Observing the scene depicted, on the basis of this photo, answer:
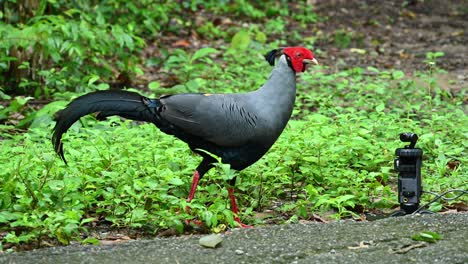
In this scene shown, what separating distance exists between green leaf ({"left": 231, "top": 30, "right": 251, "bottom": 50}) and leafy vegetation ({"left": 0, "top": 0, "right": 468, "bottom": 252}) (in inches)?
0.6

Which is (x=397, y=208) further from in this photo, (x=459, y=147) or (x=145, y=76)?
(x=145, y=76)

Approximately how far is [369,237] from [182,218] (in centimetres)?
106

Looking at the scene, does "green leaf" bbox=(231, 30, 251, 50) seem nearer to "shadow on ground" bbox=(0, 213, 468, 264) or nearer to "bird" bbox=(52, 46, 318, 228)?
"bird" bbox=(52, 46, 318, 228)

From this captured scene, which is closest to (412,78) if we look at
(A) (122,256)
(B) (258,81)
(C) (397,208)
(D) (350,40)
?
(B) (258,81)

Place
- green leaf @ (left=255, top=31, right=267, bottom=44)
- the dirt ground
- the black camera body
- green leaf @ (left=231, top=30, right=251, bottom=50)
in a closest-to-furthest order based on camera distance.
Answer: the black camera body < green leaf @ (left=231, top=30, right=251, bottom=50) < the dirt ground < green leaf @ (left=255, top=31, right=267, bottom=44)

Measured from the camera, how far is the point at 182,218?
15.6 feet

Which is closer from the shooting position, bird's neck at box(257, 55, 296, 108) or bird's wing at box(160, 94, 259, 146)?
bird's wing at box(160, 94, 259, 146)

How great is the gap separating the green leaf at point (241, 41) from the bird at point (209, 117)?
5.36 metres

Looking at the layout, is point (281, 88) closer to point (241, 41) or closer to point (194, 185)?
point (194, 185)

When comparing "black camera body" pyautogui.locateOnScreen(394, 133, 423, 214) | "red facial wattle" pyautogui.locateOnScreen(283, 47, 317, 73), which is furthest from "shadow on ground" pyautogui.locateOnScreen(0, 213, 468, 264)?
"red facial wattle" pyautogui.locateOnScreen(283, 47, 317, 73)

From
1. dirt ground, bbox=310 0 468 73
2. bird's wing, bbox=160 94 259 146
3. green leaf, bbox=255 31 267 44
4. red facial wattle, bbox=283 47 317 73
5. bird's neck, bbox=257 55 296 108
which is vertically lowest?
dirt ground, bbox=310 0 468 73

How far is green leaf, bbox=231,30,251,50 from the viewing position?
1050 centimetres

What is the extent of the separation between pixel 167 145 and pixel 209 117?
1.33 meters

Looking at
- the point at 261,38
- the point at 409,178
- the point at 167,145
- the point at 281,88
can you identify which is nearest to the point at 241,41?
the point at 261,38
